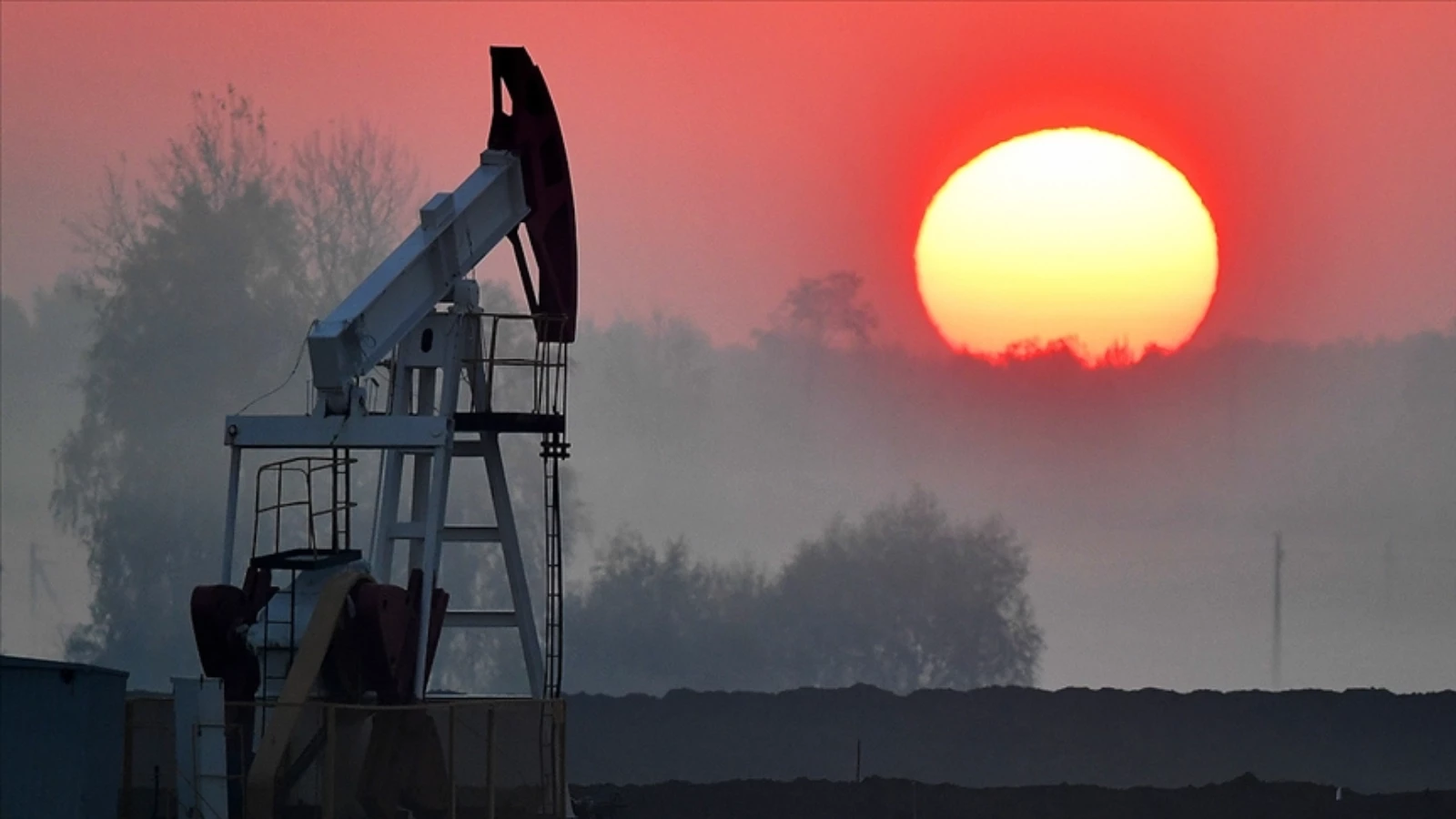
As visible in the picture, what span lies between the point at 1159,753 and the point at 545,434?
22.7 m

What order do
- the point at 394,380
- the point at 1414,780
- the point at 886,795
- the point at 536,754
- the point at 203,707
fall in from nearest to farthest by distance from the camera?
the point at 203,707 < the point at 536,754 < the point at 394,380 < the point at 886,795 < the point at 1414,780

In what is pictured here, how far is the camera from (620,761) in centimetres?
4472

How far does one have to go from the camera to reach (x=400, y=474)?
87.4 feet

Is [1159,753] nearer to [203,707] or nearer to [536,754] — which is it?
[536,754]

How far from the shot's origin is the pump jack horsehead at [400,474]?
72.7 feet

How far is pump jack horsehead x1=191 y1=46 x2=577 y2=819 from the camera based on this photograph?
22172 mm

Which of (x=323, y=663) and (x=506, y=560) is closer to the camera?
(x=323, y=663)

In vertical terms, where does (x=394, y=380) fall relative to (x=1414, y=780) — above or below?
above

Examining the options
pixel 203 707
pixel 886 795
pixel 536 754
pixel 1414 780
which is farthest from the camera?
pixel 1414 780

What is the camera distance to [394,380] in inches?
996

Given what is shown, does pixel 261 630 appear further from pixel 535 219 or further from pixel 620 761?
pixel 620 761

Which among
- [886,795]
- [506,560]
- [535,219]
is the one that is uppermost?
[535,219]

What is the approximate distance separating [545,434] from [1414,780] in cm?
2438

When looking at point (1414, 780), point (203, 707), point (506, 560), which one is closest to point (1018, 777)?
point (1414, 780)
